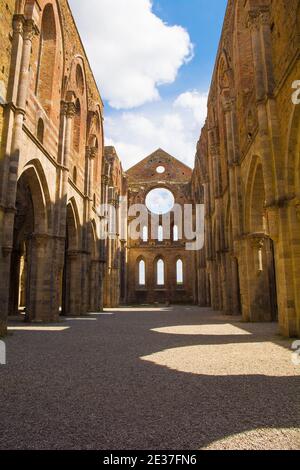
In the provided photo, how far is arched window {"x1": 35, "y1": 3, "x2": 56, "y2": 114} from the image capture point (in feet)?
43.9

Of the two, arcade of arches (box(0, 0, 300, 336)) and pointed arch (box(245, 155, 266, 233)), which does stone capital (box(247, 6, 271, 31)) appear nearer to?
arcade of arches (box(0, 0, 300, 336))

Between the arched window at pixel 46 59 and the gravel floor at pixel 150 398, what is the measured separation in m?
10.5

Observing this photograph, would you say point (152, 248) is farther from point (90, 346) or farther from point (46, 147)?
point (90, 346)

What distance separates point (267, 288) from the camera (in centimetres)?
1246

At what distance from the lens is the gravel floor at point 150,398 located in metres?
2.51

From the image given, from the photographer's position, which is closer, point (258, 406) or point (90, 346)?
point (258, 406)

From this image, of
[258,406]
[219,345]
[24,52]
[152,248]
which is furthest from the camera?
[152,248]

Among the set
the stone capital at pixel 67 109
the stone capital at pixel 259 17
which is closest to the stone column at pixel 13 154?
the stone capital at pixel 67 109

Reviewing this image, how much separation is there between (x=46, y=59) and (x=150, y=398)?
1435 cm

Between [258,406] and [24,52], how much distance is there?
10.6m

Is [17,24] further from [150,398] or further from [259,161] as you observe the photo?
[150,398]

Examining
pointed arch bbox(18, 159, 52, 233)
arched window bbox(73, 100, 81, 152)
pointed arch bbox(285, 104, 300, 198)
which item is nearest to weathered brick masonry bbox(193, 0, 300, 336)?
pointed arch bbox(285, 104, 300, 198)

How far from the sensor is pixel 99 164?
22766 mm
